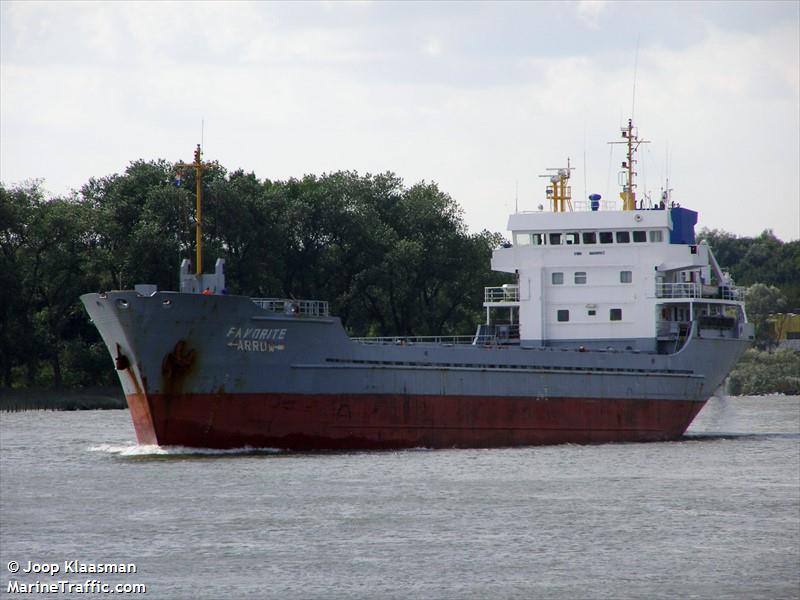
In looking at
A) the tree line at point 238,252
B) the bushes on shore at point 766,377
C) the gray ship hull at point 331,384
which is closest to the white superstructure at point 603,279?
the gray ship hull at point 331,384

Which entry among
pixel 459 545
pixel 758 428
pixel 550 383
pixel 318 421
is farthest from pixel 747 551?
pixel 758 428

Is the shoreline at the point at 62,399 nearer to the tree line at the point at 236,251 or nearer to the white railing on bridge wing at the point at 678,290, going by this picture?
the tree line at the point at 236,251

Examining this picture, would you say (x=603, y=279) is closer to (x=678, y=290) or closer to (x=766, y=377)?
(x=678, y=290)

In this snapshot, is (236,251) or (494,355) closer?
(494,355)

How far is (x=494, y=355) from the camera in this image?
141 ft

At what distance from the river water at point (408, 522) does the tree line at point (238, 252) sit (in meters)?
31.4

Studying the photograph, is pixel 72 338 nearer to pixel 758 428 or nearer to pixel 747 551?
pixel 758 428

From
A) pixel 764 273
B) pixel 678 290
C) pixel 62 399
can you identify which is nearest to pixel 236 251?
pixel 62 399

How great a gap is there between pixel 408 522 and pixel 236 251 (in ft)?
165

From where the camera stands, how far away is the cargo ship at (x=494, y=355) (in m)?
37.2

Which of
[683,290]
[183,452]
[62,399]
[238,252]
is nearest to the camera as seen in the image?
[183,452]

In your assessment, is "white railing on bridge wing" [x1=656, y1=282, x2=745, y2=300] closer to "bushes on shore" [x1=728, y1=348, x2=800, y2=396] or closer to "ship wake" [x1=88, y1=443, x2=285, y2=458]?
"ship wake" [x1=88, y1=443, x2=285, y2=458]

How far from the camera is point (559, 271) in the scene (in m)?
48.0

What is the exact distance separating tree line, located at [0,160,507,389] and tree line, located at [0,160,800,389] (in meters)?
0.08
